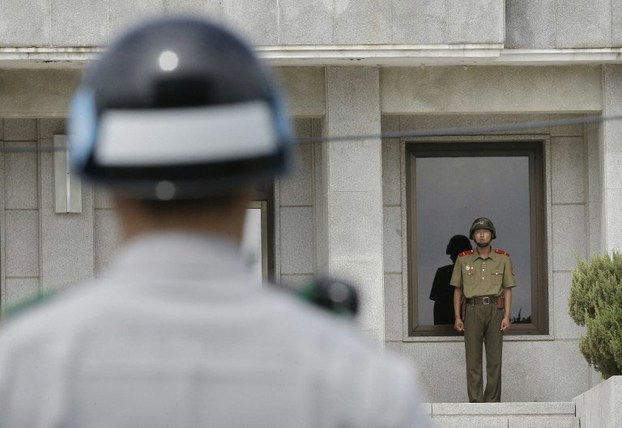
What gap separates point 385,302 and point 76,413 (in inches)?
672

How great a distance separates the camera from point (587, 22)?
17.2 m

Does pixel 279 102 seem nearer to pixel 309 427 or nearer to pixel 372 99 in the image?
pixel 309 427

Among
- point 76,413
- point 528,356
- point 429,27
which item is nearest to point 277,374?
point 76,413

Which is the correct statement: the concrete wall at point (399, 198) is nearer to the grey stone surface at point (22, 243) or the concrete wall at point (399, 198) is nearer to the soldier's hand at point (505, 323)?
the grey stone surface at point (22, 243)

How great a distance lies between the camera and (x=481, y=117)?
60.2 ft

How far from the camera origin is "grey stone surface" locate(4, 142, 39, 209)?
18453 millimetres

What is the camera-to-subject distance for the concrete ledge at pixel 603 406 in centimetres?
1405

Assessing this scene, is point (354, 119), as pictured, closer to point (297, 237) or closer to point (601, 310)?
point (297, 237)

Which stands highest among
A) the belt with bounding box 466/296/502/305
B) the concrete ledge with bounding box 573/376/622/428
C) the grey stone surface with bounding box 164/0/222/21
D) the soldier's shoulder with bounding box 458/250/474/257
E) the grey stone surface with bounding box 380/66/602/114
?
the grey stone surface with bounding box 164/0/222/21

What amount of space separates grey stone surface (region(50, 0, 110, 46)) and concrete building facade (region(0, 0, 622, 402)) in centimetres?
1

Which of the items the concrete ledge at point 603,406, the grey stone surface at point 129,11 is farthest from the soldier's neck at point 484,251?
the grey stone surface at point 129,11

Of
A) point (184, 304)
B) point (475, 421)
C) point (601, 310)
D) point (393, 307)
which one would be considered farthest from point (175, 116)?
point (393, 307)

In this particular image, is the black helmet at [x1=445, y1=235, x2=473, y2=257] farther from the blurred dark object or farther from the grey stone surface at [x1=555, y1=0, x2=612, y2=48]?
the blurred dark object

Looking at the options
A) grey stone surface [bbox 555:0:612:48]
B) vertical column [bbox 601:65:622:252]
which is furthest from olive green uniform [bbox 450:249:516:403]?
grey stone surface [bbox 555:0:612:48]
